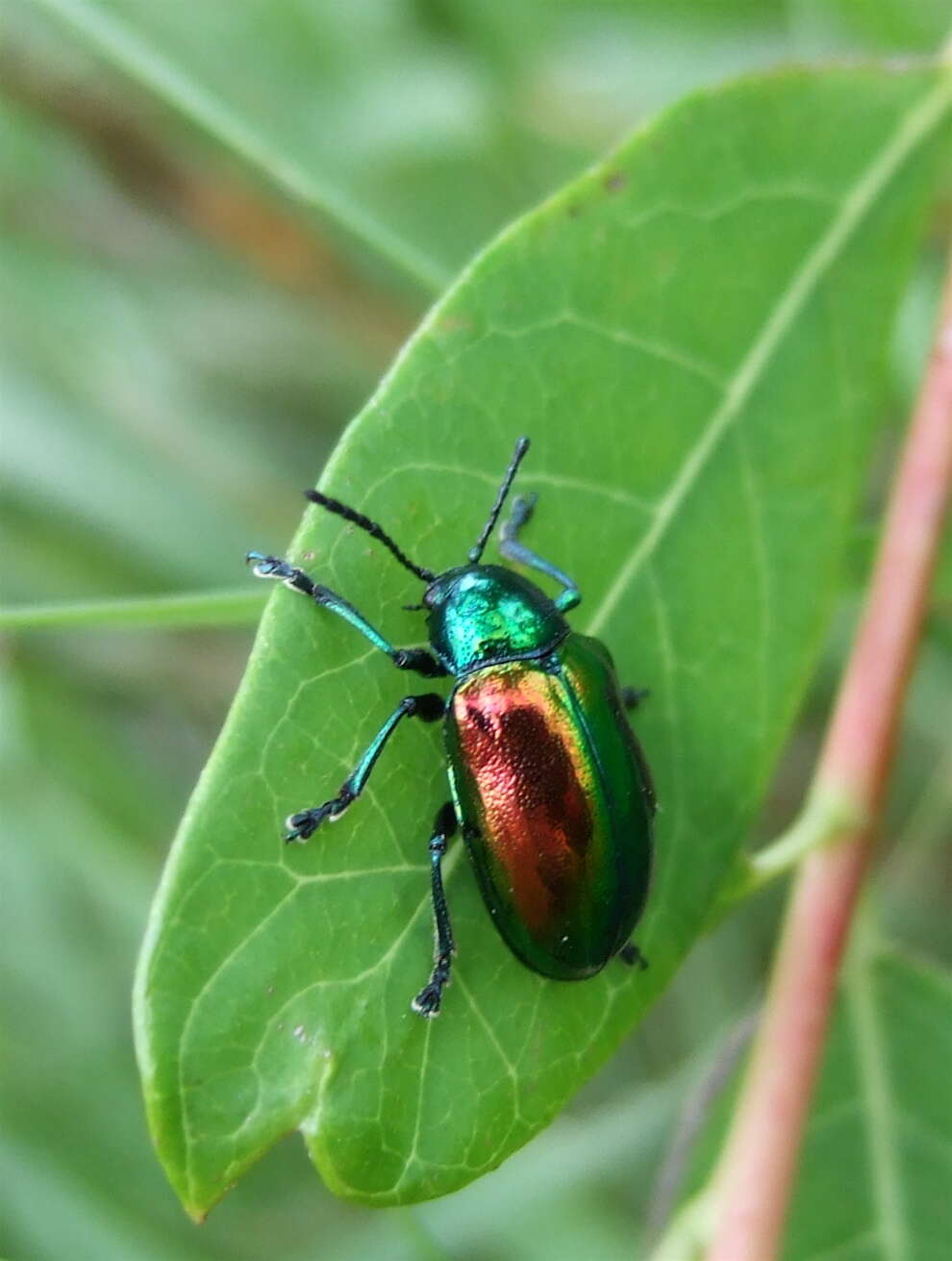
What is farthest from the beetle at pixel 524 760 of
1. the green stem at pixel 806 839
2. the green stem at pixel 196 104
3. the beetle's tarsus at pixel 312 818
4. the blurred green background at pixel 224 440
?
the blurred green background at pixel 224 440

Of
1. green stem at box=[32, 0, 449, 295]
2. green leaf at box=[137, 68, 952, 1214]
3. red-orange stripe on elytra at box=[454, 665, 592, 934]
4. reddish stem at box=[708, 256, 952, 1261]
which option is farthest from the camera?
green stem at box=[32, 0, 449, 295]

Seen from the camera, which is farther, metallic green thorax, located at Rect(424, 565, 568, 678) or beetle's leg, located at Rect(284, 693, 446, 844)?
metallic green thorax, located at Rect(424, 565, 568, 678)

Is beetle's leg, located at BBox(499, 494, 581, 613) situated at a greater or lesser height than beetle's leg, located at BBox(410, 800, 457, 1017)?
greater

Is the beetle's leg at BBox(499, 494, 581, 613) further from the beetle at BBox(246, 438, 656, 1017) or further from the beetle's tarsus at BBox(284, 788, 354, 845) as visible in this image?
the beetle's tarsus at BBox(284, 788, 354, 845)

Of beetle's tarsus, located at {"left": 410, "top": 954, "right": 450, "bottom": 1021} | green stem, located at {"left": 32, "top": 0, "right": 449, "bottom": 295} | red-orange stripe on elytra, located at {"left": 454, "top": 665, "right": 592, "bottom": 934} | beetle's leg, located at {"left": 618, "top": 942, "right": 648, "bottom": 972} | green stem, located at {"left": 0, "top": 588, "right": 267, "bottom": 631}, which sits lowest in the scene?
beetle's leg, located at {"left": 618, "top": 942, "right": 648, "bottom": 972}

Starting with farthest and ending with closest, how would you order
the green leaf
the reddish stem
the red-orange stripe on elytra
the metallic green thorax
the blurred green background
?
the blurred green background < the metallic green thorax < the red-orange stripe on elytra < the reddish stem < the green leaf

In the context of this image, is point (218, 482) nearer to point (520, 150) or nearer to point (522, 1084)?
point (520, 150)

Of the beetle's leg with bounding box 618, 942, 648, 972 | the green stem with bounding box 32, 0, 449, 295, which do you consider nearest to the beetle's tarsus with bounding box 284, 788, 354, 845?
the beetle's leg with bounding box 618, 942, 648, 972

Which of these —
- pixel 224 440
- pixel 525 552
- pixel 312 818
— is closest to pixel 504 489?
pixel 525 552
